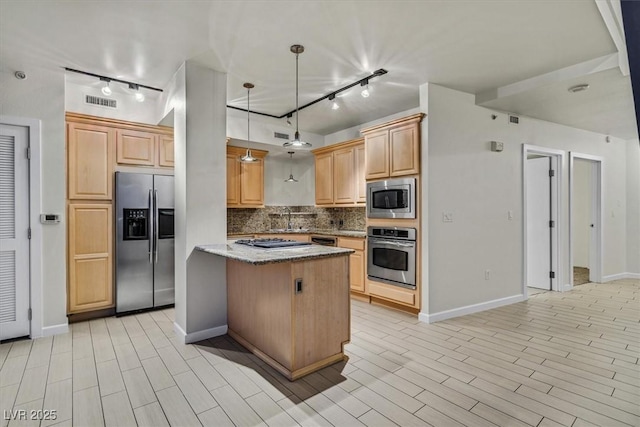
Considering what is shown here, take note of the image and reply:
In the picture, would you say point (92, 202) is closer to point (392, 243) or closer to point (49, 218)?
point (49, 218)

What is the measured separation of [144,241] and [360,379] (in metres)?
3.07

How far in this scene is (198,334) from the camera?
129 inches

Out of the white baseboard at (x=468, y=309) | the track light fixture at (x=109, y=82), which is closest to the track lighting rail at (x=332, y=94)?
the track light fixture at (x=109, y=82)

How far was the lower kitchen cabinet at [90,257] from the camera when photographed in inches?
149

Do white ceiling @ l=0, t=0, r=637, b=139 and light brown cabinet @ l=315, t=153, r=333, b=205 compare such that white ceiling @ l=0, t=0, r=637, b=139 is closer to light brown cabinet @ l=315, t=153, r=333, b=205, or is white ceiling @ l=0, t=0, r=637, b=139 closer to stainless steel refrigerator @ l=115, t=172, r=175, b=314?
stainless steel refrigerator @ l=115, t=172, r=175, b=314

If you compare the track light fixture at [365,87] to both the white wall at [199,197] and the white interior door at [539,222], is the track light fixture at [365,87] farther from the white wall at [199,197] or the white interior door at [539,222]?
the white interior door at [539,222]

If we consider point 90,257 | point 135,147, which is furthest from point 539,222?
point 90,257

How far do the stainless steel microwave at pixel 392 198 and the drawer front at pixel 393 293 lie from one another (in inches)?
35.9

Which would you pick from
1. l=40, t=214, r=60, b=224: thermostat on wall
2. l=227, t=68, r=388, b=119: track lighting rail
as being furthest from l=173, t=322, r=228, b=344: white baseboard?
l=227, t=68, r=388, b=119: track lighting rail

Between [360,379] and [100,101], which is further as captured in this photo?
[100,101]

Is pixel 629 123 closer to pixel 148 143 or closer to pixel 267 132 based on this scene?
pixel 267 132

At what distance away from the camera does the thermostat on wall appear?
3355 mm

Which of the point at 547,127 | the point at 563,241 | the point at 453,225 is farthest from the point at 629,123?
the point at 453,225

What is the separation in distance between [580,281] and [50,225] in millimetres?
7882
